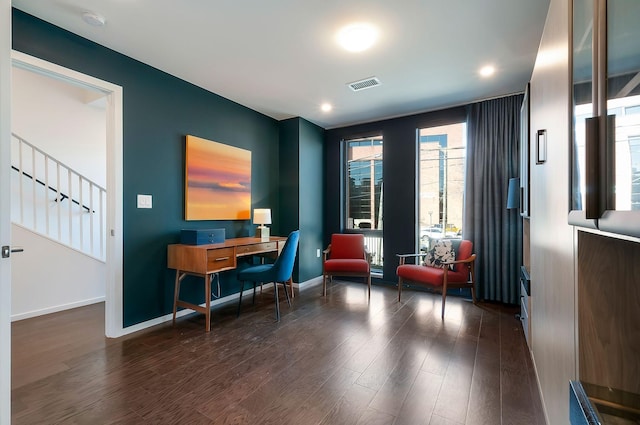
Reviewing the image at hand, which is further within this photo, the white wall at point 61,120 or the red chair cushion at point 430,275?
the white wall at point 61,120

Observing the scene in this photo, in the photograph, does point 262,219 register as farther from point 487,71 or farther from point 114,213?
point 487,71

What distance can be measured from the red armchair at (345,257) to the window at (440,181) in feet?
3.05

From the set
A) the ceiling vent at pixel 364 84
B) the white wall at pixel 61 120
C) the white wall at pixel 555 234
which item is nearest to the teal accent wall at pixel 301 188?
the ceiling vent at pixel 364 84

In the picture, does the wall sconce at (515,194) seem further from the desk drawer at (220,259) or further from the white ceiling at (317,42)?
the desk drawer at (220,259)

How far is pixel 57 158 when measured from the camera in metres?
3.73

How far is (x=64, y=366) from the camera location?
2.08 m

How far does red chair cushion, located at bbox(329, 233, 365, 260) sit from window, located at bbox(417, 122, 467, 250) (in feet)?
2.98

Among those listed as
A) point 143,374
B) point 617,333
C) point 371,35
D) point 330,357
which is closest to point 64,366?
point 143,374

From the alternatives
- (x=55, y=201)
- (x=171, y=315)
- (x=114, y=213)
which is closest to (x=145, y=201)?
(x=114, y=213)

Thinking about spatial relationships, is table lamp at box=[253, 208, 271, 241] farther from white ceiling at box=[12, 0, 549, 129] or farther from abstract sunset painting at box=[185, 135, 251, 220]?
white ceiling at box=[12, 0, 549, 129]

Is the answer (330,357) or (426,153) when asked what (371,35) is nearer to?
(426,153)

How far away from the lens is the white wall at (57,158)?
3010 mm

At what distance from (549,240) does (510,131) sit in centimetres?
259

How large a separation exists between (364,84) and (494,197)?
7.04 ft
